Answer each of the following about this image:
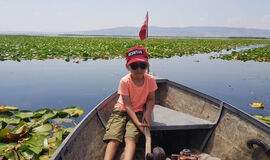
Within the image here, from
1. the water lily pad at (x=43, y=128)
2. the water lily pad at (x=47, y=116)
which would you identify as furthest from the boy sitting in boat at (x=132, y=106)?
the water lily pad at (x=47, y=116)

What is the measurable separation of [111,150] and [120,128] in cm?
32

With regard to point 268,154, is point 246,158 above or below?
below

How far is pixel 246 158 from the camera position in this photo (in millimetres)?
2545

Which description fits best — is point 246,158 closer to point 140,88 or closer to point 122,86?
point 140,88

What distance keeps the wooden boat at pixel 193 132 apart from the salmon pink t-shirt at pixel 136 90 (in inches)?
15.4

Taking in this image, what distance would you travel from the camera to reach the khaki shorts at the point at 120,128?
8.53ft

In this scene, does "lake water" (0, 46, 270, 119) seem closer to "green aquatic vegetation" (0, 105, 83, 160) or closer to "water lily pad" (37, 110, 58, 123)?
"water lily pad" (37, 110, 58, 123)

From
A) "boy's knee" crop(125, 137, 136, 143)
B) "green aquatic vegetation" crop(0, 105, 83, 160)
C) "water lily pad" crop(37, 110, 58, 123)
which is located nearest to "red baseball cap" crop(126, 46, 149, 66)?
"boy's knee" crop(125, 137, 136, 143)

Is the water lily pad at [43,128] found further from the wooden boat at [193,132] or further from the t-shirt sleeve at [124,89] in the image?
the t-shirt sleeve at [124,89]

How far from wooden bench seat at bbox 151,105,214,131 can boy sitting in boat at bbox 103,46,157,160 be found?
0.30 metres

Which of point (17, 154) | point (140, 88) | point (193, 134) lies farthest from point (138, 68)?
point (17, 154)

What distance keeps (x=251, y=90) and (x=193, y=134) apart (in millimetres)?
5746

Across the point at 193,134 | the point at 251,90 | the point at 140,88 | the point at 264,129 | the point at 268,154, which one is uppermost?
the point at 140,88

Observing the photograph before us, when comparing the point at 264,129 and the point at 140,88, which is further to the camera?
the point at 140,88
